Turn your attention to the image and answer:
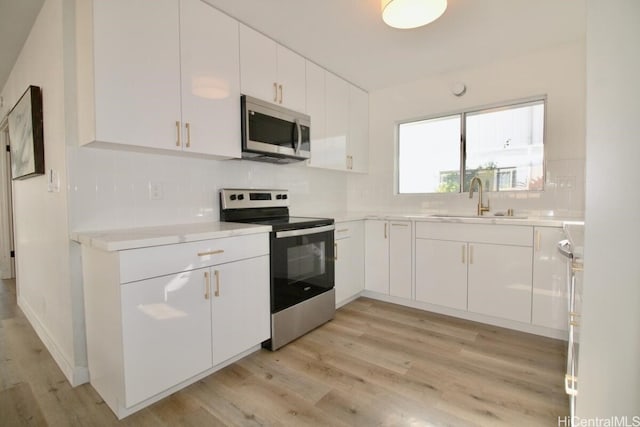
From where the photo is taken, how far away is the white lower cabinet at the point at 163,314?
1.42 m

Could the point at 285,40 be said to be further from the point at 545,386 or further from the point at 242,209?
the point at 545,386

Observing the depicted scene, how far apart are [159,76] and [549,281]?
2963 mm

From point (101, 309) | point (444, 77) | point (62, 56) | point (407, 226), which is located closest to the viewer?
point (101, 309)

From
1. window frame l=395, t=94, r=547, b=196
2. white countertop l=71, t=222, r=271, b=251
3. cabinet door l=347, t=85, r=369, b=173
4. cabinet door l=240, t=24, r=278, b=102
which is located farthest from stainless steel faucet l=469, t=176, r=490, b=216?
white countertop l=71, t=222, r=271, b=251

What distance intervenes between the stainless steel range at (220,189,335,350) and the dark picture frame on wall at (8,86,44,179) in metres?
1.20

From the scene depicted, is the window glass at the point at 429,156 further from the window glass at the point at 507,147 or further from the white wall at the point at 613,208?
the white wall at the point at 613,208

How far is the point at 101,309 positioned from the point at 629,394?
203 cm

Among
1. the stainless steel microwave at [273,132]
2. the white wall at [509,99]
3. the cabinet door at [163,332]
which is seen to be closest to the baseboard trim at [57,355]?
the cabinet door at [163,332]

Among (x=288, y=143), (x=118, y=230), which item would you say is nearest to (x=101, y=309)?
(x=118, y=230)

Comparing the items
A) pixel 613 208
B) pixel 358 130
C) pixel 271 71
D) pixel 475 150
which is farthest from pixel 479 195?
pixel 613 208

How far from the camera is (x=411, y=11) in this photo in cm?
174

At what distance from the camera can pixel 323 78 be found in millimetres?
2977

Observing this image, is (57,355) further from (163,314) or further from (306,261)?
(306,261)

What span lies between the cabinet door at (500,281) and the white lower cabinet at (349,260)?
102 cm
